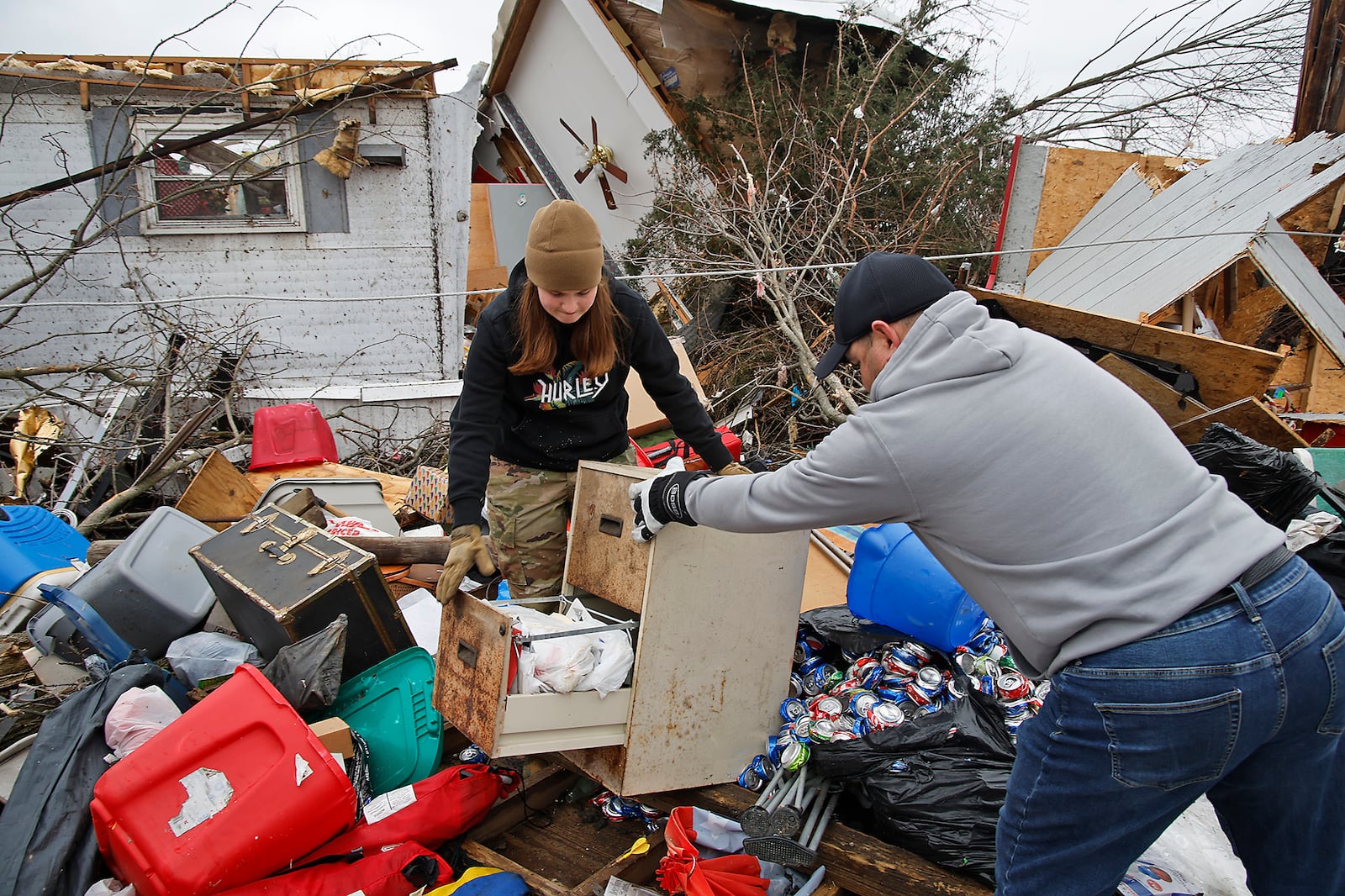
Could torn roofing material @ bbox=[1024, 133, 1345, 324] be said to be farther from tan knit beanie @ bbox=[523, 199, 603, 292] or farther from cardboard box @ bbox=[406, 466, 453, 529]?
cardboard box @ bbox=[406, 466, 453, 529]

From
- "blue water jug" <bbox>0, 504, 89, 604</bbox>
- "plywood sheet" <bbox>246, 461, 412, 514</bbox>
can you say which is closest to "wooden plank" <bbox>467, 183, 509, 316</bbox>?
"plywood sheet" <bbox>246, 461, 412, 514</bbox>

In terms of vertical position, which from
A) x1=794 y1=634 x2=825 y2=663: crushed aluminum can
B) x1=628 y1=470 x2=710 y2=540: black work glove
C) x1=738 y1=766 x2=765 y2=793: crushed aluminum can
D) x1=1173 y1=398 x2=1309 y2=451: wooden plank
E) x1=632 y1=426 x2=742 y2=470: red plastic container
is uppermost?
x1=628 y1=470 x2=710 y2=540: black work glove

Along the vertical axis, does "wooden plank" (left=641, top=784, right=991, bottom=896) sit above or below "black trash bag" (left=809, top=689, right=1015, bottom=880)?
below

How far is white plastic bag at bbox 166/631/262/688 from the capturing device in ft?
9.52

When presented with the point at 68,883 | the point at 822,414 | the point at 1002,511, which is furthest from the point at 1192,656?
the point at 822,414

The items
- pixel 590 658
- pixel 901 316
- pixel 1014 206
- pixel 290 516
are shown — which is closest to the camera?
pixel 901 316

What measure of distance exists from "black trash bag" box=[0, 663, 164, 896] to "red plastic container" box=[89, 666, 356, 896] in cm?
8

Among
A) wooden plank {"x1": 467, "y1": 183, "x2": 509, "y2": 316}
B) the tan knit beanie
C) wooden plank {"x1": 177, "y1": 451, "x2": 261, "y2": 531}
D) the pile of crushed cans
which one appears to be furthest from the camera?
wooden plank {"x1": 467, "y1": 183, "x2": 509, "y2": 316}

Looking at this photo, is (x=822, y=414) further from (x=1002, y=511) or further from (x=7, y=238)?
(x=7, y=238)

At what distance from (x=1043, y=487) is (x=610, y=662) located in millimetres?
1228

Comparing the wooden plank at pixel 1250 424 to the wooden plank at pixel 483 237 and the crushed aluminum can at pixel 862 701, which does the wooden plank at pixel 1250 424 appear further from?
the wooden plank at pixel 483 237

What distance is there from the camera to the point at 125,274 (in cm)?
626

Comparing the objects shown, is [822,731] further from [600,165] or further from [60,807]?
A: [600,165]

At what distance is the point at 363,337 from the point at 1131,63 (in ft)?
30.3
